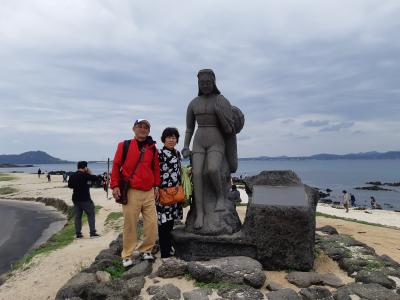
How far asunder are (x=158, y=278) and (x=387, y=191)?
5815 cm

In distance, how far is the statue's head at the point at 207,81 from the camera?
6.99 m

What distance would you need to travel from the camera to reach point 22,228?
16.0 meters

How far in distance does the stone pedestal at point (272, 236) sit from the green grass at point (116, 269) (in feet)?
3.20

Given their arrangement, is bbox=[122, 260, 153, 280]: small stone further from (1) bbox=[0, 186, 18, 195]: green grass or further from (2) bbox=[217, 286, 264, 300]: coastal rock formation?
(1) bbox=[0, 186, 18, 195]: green grass

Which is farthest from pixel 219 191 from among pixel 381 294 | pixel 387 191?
pixel 387 191

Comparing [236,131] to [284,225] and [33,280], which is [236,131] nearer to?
[284,225]

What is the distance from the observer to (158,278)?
19.0 feet

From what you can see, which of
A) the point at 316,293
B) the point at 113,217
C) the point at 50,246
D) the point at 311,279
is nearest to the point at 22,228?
the point at 113,217

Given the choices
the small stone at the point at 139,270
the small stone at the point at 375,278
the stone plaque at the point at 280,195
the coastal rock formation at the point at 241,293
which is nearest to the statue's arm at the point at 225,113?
the stone plaque at the point at 280,195

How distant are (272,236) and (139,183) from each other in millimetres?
2217

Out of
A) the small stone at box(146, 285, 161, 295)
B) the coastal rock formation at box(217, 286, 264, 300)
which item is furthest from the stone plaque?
the small stone at box(146, 285, 161, 295)

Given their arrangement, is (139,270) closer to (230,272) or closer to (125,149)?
(230,272)

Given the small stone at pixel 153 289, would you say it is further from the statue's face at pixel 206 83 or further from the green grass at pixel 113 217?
the green grass at pixel 113 217

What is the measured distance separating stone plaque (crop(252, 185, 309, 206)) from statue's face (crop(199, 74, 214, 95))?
6.29 ft
